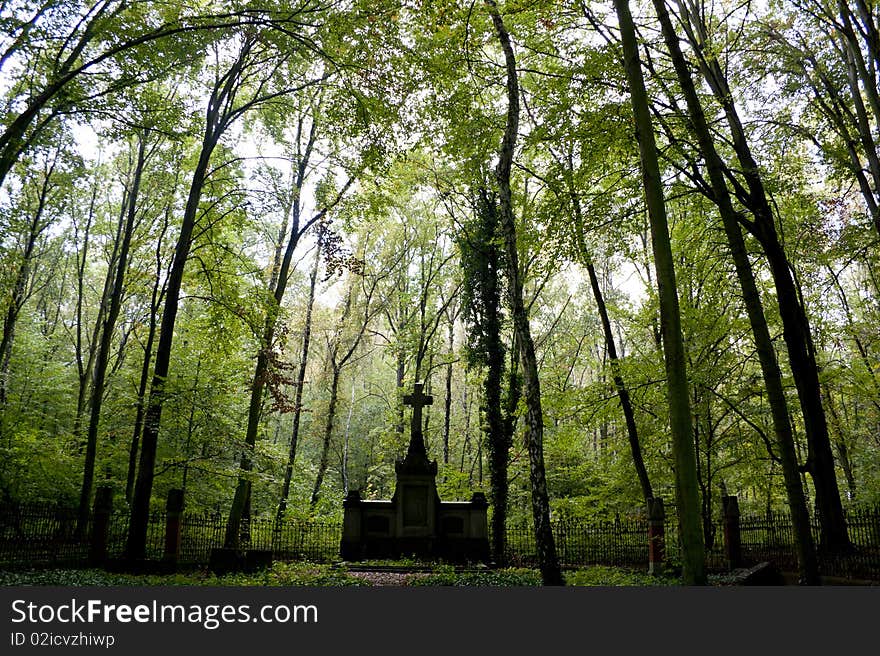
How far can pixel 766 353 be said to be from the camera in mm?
8070

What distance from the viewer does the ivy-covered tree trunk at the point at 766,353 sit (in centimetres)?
782

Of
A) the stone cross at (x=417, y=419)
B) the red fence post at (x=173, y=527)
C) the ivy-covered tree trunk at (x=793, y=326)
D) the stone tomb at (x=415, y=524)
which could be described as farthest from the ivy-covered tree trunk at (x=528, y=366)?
the red fence post at (x=173, y=527)

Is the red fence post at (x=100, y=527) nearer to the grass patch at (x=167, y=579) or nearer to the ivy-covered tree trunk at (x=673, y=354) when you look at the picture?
the grass patch at (x=167, y=579)

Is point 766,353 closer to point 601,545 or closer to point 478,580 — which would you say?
point 478,580

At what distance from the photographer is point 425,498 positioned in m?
14.1

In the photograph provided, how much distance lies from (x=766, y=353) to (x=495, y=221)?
35.7 feet

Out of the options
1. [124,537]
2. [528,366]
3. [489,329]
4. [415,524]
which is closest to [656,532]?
[415,524]

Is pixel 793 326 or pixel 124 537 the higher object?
pixel 793 326

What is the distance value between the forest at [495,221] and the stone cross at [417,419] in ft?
8.42

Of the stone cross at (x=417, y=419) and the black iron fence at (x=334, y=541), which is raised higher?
the stone cross at (x=417, y=419)

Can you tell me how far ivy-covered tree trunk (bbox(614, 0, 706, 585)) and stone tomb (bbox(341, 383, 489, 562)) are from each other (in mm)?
8215

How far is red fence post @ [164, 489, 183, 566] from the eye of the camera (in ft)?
38.5

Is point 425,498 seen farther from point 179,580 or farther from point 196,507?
point 196,507

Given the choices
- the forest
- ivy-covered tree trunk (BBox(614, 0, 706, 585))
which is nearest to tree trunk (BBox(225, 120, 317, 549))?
the forest
